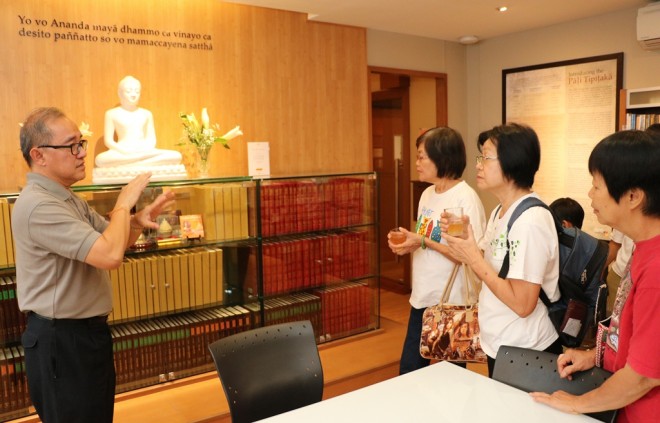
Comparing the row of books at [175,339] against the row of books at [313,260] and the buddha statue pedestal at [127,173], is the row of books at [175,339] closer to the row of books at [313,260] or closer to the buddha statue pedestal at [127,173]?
the row of books at [313,260]

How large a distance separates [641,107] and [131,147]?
3.66 meters

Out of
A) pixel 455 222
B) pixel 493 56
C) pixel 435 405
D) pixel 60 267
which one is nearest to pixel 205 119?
pixel 60 267

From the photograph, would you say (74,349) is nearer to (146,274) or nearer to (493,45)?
(146,274)

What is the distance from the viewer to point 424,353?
243cm

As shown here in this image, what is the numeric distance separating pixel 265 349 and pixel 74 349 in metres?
0.73

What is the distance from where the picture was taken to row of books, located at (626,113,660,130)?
13.2 ft

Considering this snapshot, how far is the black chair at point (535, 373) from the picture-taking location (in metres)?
1.70

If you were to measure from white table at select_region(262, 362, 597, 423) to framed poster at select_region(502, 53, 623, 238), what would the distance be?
3284mm

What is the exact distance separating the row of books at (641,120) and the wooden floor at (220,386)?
7.08 feet

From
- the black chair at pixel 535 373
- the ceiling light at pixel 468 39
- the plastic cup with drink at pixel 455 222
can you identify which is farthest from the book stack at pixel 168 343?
the ceiling light at pixel 468 39

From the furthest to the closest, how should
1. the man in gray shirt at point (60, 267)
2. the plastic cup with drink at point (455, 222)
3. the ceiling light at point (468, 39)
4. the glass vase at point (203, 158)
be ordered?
the ceiling light at point (468, 39), the glass vase at point (203, 158), the plastic cup with drink at point (455, 222), the man in gray shirt at point (60, 267)

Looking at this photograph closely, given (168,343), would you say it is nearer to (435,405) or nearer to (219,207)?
(219,207)

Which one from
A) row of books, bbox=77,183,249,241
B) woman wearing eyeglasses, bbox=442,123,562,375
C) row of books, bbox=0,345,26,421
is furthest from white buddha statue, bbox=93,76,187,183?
woman wearing eyeglasses, bbox=442,123,562,375

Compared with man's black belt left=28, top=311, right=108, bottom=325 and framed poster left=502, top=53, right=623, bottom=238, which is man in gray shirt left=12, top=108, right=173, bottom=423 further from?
framed poster left=502, top=53, right=623, bottom=238
